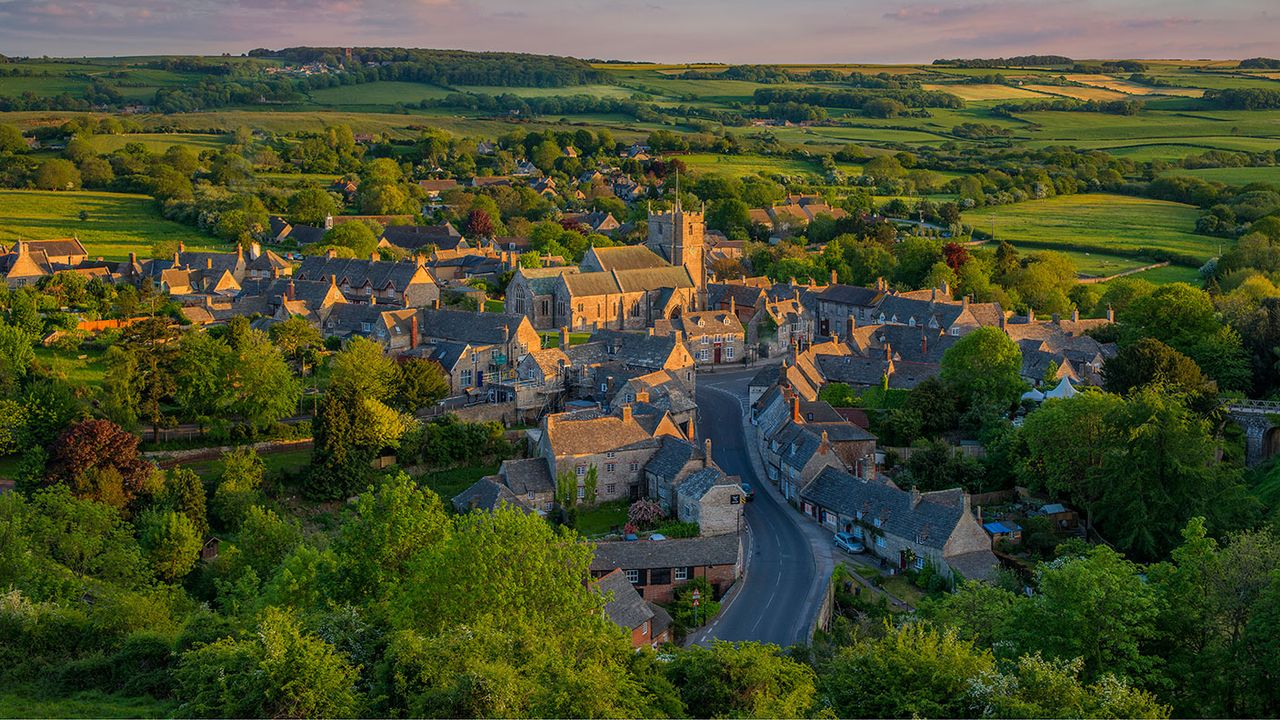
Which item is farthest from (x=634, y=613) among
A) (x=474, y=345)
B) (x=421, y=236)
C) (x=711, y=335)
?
(x=421, y=236)

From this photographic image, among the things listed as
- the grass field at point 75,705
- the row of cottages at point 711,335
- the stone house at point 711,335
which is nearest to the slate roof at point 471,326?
the row of cottages at point 711,335

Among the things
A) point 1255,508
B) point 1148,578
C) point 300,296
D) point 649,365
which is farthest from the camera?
A: point 300,296

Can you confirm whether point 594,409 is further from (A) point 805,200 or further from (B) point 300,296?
(A) point 805,200

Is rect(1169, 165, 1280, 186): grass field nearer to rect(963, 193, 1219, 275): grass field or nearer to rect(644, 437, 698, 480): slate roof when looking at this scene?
rect(963, 193, 1219, 275): grass field

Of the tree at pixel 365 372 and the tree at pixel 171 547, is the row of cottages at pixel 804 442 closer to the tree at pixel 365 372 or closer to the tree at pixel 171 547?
the tree at pixel 365 372

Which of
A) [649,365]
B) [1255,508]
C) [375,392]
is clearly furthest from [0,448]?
[1255,508]

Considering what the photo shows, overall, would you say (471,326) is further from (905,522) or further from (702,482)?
(905,522)

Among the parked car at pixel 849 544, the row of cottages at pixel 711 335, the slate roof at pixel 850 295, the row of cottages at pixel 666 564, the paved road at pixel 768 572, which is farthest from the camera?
the slate roof at pixel 850 295

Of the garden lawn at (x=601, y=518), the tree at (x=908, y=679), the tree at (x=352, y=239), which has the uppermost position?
the tree at (x=908, y=679)
